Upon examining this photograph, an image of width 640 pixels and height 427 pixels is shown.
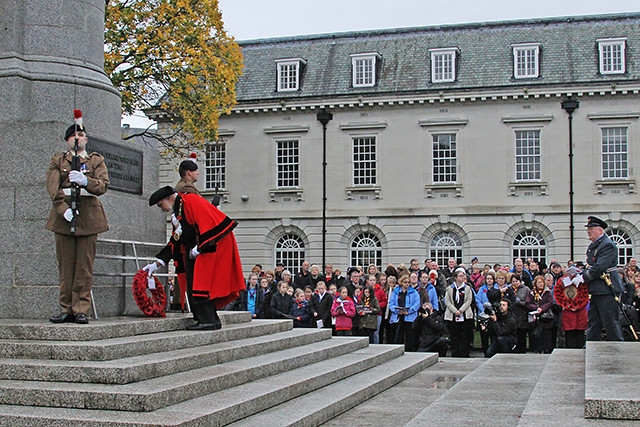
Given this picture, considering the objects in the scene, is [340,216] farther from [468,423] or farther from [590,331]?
[468,423]

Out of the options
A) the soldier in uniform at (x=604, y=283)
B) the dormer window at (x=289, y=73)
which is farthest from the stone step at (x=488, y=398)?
the dormer window at (x=289, y=73)

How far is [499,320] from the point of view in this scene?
17.2 meters

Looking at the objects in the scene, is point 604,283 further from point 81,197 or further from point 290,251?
point 290,251

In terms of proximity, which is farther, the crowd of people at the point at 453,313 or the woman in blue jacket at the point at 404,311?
the woman in blue jacket at the point at 404,311

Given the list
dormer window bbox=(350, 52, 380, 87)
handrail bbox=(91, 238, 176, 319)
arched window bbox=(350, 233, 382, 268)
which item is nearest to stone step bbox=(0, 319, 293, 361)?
handrail bbox=(91, 238, 176, 319)

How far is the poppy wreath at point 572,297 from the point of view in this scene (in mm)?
15062

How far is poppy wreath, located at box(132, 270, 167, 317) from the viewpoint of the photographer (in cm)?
973

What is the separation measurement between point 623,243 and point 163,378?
31786 mm

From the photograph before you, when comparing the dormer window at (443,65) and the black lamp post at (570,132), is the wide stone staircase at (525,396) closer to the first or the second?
the black lamp post at (570,132)

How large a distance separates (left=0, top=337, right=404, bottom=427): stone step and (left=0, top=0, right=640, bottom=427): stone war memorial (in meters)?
0.02

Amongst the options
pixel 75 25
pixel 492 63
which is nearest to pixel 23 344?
pixel 75 25

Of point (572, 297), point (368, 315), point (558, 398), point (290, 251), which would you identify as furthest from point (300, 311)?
point (290, 251)

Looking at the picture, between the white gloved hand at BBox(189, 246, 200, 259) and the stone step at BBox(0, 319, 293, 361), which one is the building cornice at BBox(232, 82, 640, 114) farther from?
the stone step at BBox(0, 319, 293, 361)

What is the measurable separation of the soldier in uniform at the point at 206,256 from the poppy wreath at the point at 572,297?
7.15 metres
